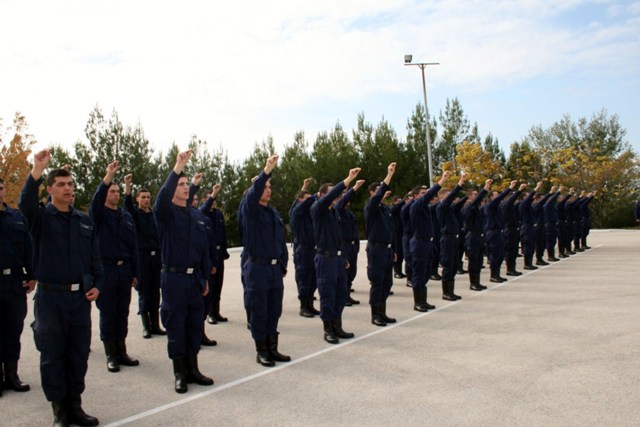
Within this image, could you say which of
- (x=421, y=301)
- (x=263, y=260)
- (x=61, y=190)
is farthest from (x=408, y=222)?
(x=61, y=190)

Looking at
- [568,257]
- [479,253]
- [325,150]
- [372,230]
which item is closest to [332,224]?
[372,230]

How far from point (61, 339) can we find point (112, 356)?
1.83 m

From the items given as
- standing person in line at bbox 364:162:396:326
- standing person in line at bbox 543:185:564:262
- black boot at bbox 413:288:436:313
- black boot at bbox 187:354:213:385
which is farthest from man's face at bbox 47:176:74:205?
standing person in line at bbox 543:185:564:262

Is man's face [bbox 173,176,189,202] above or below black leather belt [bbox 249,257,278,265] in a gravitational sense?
above

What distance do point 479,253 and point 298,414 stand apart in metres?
7.76

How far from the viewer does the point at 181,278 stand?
5570 mm

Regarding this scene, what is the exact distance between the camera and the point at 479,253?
37.9 ft

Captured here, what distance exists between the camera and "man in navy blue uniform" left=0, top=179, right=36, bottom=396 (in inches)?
222

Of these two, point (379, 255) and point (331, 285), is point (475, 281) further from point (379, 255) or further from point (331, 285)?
point (331, 285)

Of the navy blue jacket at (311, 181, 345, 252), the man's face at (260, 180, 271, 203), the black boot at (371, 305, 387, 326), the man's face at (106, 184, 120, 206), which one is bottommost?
the black boot at (371, 305, 387, 326)

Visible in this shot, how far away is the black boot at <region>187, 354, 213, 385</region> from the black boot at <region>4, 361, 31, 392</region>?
1575 millimetres

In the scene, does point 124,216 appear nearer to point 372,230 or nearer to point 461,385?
point 372,230

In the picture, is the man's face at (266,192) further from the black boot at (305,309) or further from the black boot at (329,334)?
the black boot at (305,309)

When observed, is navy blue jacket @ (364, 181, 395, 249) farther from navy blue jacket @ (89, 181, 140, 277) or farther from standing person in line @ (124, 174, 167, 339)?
navy blue jacket @ (89, 181, 140, 277)
